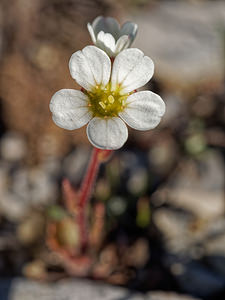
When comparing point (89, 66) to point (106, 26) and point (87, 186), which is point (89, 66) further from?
point (87, 186)

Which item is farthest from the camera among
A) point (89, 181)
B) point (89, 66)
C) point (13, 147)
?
point (13, 147)

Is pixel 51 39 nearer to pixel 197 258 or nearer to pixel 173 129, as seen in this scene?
pixel 173 129

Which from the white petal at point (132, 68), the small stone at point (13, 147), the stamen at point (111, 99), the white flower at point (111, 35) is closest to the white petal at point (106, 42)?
the white flower at point (111, 35)

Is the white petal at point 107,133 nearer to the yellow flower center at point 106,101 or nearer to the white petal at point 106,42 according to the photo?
the yellow flower center at point 106,101

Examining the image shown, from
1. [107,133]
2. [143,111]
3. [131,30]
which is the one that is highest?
[131,30]

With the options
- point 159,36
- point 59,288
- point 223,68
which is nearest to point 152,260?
point 59,288

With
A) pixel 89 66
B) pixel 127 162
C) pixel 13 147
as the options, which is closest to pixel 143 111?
pixel 89 66

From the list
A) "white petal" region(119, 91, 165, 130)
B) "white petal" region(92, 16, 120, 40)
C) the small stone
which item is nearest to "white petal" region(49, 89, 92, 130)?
"white petal" region(119, 91, 165, 130)
